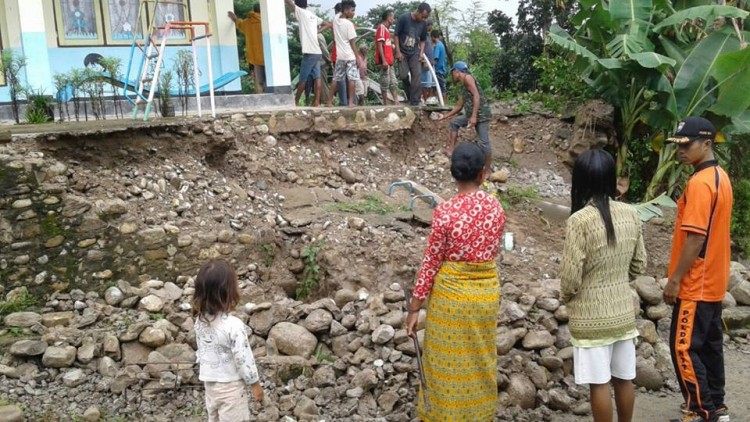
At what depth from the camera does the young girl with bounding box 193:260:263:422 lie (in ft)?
10.3

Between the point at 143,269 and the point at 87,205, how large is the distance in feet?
2.41

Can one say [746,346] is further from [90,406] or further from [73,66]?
[73,66]

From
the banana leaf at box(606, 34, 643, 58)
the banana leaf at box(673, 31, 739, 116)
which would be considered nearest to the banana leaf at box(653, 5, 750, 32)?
the banana leaf at box(673, 31, 739, 116)

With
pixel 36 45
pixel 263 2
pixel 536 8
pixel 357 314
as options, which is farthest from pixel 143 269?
pixel 536 8

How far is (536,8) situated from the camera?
14508mm

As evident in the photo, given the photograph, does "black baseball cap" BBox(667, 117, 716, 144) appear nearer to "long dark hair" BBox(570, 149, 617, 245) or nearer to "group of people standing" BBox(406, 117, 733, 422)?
"group of people standing" BBox(406, 117, 733, 422)

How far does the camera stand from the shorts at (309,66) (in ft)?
30.7

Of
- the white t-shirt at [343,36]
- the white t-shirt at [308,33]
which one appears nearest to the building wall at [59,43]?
the white t-shirt at [308,33]

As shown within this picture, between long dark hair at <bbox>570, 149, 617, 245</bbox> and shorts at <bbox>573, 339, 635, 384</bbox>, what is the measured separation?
57 cm

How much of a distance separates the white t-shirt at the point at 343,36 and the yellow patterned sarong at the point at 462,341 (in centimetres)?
657

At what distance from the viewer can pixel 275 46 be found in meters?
10.2

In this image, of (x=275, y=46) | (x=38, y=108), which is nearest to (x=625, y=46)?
(x=275, y=46)

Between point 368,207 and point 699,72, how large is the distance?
383 centimetres

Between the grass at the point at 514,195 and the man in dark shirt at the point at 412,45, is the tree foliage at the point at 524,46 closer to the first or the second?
the man in dark shirt at the point at 412,45
